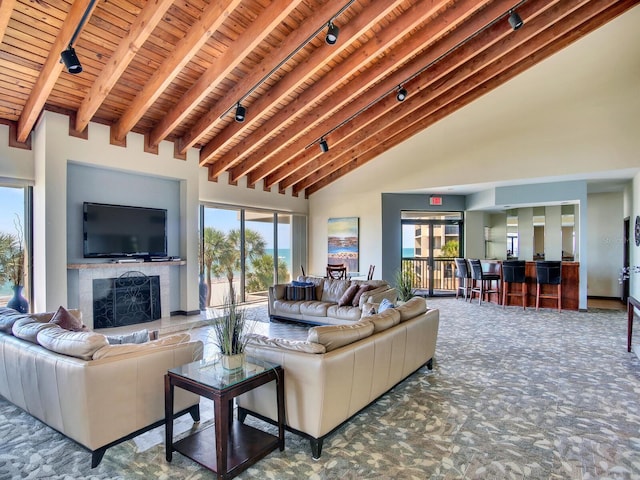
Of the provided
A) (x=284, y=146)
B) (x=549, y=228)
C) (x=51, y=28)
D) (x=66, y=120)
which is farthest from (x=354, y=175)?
(x=51, y=28)

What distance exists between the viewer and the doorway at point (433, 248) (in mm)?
9609

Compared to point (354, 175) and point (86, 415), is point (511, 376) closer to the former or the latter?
point (86, 415)

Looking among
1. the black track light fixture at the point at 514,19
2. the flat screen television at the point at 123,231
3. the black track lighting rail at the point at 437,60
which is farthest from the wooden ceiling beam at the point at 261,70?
the black track light fixture at the point at 514,19

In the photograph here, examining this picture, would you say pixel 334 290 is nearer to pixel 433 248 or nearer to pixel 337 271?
pixel 337 271

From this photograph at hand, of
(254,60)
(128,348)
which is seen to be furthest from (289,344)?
(254,60)

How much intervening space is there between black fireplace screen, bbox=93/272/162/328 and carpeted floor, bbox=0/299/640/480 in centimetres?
262

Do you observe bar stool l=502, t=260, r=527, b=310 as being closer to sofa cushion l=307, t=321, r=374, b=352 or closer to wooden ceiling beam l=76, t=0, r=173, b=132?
sofa cushion l=307, t=321, r=374, b=352

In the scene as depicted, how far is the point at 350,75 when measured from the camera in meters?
5.41

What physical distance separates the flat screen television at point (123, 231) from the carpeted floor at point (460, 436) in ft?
9.48

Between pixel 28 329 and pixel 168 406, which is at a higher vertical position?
pixel 28 329

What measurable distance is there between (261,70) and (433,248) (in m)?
6.44

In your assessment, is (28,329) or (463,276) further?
(463,276)

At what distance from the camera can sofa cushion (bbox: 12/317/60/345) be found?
2.79 meters

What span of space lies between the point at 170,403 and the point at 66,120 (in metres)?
4.66
